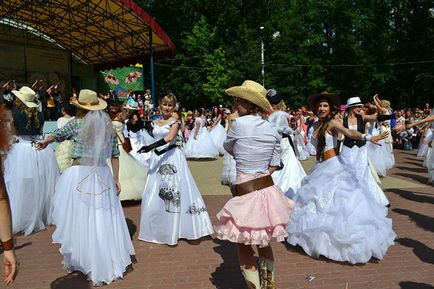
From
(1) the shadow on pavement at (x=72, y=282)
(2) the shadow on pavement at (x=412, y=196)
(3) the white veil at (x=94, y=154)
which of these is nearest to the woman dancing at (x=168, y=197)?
(3) the white veil at (x=94, y=154)

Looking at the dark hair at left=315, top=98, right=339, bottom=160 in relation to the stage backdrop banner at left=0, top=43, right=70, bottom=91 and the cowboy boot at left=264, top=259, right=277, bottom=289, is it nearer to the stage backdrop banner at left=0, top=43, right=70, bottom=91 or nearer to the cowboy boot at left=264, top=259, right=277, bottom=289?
the cowboy boot at left=264, top=259, right=277, bottom=289

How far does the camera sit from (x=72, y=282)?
4.36 meters

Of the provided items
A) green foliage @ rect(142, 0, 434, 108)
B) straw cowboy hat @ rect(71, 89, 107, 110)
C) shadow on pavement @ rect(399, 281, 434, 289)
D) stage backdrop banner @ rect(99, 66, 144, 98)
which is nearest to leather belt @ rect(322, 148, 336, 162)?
shadow on pavement @ rect(399, 281, 434, 289)

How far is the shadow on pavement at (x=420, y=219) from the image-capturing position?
625 centimetres

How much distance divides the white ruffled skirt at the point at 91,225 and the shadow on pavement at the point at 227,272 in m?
1.04

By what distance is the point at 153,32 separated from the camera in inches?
614

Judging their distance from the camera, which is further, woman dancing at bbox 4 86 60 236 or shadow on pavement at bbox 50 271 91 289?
woman dancing at bbox 4 86 60 236

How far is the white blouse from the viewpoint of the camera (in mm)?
3473

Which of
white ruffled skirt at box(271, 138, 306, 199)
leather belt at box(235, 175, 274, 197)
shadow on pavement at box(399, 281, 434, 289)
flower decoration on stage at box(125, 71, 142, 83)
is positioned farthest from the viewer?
flower decoration on stage at box(125, 71, 142, 83)

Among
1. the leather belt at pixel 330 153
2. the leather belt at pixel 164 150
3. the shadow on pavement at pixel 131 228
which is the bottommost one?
the shadow on pavement at pixel 131 228

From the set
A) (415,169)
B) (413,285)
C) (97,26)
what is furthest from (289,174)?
(97,26)

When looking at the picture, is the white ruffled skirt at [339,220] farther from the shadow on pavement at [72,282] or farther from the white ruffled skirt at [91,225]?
the shadow on pavement at [72,282]

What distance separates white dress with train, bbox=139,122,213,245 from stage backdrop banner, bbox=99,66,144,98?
19.5 meters

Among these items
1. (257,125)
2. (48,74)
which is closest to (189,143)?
(48,74)
